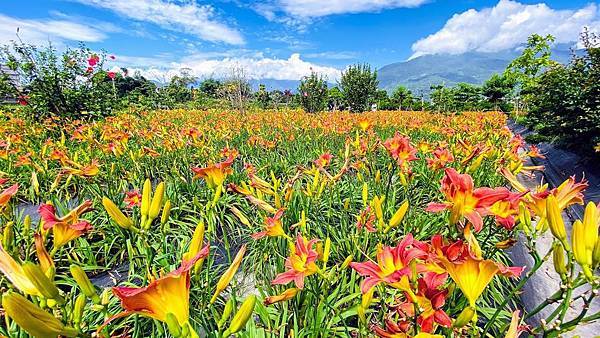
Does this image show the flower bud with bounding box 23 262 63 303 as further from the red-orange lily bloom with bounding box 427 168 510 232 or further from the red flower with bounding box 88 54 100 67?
the red flower with bounding box 88 54 100 67

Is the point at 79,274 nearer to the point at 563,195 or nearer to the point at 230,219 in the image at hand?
the point at 563,195

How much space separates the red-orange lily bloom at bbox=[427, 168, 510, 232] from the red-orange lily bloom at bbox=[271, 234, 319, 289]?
0.37 meters

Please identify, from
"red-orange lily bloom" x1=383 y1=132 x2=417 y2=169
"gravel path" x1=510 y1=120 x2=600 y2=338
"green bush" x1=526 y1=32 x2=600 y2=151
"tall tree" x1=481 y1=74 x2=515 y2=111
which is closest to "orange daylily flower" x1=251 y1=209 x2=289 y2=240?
"red-orange lily bloom" x1=383 y1=132 x2=417 y2=169

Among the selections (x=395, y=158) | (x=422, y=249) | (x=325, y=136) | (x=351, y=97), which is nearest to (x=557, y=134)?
(x=325, y=136)

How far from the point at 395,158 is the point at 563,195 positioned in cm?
100

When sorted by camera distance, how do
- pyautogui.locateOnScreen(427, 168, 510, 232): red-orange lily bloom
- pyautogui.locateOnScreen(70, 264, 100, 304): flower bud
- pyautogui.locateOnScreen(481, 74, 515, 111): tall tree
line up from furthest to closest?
pyautogui.locateOnScreen(481, 74, 515, 111): tall tree, pyautogui.locateOnScreen(427, 168, 510, 232): red-orange lily bloom, pyautogui.locateOnScreen(70, 264, 100, 304): flower bud

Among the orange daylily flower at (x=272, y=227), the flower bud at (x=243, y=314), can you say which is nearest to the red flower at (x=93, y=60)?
the orange daylily flower at (x=272, y=227)

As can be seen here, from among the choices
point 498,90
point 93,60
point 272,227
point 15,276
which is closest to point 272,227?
point 272,227

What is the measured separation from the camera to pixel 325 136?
17.5 ft

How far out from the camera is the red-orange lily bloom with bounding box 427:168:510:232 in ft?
2.88

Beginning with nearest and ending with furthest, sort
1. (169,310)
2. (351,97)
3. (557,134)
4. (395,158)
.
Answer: (169,310) < (395,158) < (557,134) < (351,97)

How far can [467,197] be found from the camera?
900mm

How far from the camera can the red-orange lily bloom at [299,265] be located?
0.95m

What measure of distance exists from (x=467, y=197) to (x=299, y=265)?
1.73 ft
